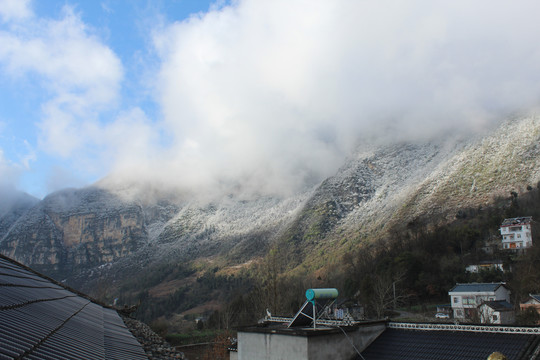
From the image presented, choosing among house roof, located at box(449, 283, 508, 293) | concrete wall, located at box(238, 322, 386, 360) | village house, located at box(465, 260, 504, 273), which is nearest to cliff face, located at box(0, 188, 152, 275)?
village house, located at box(465, 260, 504, 273)

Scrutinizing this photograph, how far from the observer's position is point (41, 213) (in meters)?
141

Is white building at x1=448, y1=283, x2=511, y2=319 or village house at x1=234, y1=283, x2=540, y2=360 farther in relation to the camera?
white building at x1=448, y1=283, x2=511, y2=319

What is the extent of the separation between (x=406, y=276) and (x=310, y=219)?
46.8 m

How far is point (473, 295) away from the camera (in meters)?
34.5

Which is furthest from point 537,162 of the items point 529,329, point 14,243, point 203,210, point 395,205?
point 14,243

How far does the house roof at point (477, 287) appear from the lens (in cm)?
3438

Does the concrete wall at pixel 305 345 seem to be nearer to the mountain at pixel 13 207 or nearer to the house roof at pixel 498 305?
the house roof at pixel 498 305

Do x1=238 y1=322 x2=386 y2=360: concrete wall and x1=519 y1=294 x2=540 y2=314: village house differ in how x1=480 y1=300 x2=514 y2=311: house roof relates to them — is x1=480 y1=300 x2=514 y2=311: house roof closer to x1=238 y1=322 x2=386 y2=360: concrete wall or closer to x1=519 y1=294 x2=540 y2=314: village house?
x1=519 y1=294 x2=540 y2=314: village house

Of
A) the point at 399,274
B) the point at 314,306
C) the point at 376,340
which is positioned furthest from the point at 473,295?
the point at 314,306

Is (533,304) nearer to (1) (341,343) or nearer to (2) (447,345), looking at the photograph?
(2) (447,345)

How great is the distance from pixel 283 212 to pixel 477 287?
71.6 metres

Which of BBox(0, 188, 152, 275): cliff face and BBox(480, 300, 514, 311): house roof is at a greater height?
BBox(0, 188, 152, 275): cliff face

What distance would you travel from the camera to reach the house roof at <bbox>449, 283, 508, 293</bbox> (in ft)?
113

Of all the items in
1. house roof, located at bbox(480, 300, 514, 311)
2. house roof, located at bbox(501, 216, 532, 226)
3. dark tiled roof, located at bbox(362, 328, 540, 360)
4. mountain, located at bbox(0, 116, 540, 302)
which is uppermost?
mountain, located at bbox(0, 116, 540, 302)
